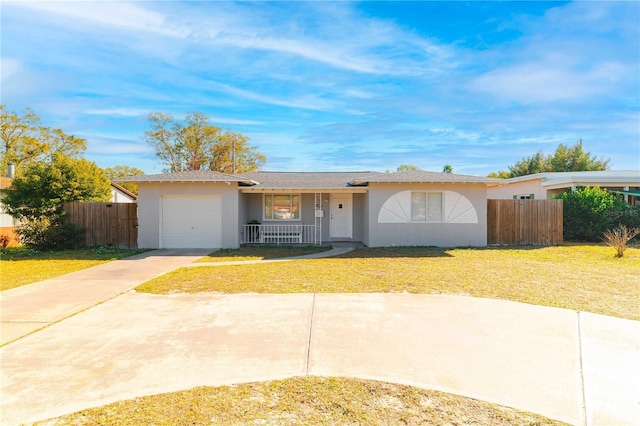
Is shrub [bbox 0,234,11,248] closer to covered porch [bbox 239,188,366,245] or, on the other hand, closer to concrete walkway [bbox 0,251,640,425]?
covered porch [bbox 239,188,366,245]

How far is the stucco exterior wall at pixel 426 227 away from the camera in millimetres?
15570

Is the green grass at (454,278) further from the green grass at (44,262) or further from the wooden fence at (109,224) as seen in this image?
the wooden fence at (109,224)

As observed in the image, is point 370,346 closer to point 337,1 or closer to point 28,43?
point 337,1

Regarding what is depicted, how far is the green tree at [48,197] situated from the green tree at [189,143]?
22.9 meters

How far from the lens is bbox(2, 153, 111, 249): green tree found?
1473cm

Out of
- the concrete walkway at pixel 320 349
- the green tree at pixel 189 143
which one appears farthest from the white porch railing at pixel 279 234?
the green tree at pixel 189 143

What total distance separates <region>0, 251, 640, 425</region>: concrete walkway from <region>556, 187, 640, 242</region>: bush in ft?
44.6

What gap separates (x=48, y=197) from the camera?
53.1 ft

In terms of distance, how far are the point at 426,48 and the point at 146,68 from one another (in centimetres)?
1149

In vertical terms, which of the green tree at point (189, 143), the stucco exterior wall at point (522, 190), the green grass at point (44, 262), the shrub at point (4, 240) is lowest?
the green grass at point (44, 262)

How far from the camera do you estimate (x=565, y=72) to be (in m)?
14.8

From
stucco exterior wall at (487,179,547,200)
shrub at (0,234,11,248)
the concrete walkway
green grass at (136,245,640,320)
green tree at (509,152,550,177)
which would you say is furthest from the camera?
green tree at (509,152,550,177)

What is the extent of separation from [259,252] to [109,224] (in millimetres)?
7053

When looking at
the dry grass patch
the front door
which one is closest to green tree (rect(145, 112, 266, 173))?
the front door
